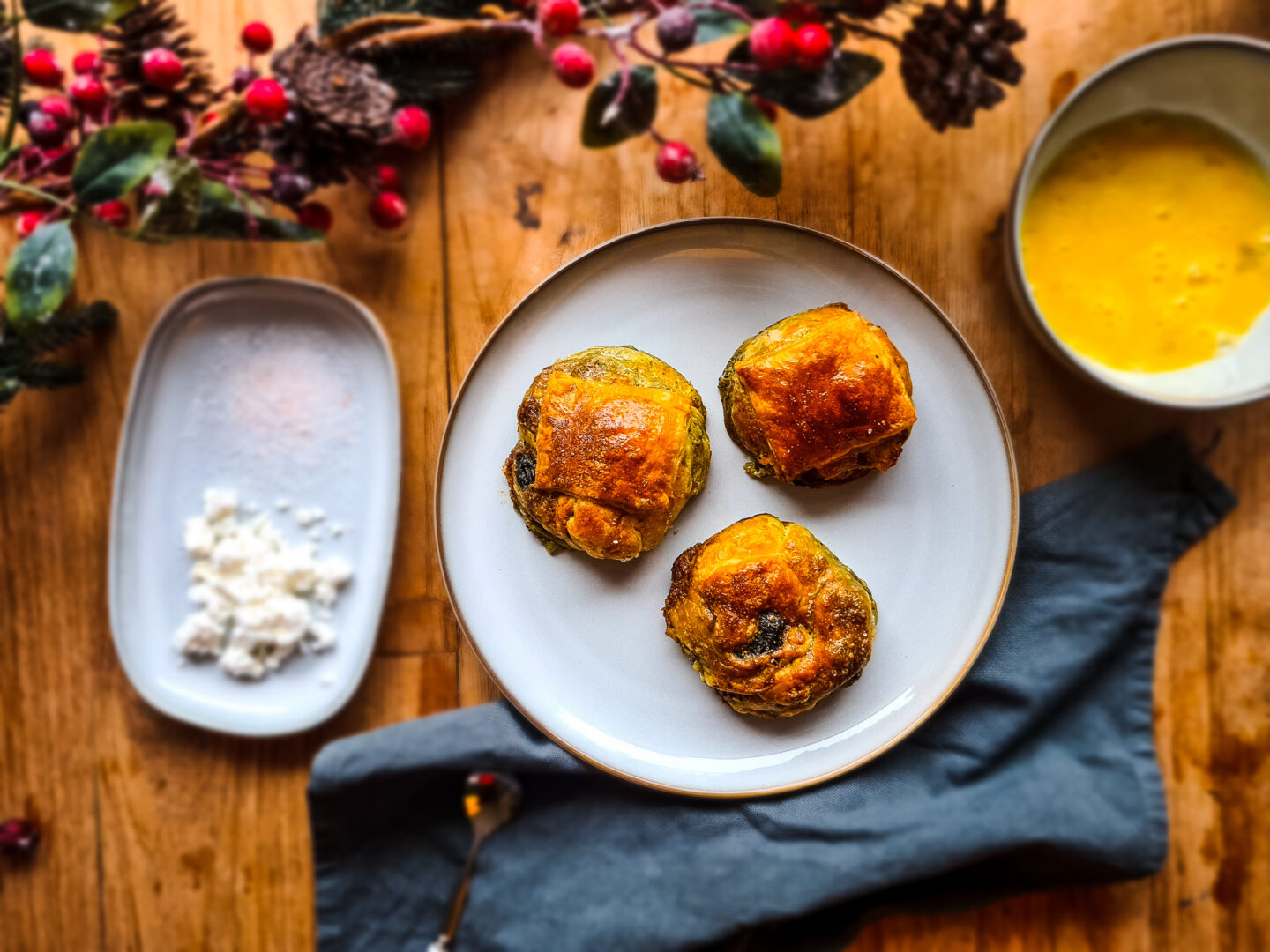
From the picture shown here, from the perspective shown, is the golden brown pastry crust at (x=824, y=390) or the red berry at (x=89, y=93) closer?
the golden brown pastry crust at (x=824, y=390)

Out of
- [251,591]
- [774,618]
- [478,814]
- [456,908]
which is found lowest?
[456,908]

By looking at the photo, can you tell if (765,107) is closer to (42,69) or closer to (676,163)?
(676,163)

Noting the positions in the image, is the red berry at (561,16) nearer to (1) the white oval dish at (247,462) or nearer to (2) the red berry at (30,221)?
(1) the white oval dish at (247,462)

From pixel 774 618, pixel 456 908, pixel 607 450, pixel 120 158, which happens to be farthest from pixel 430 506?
pixel 456 908

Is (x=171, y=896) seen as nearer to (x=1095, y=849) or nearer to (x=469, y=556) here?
(x=469, y=556)

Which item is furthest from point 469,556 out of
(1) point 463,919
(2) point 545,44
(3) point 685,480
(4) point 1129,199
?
(4) point 1129,199

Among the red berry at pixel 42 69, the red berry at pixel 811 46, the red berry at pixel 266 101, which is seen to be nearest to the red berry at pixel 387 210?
the red berry at pixel 266 101

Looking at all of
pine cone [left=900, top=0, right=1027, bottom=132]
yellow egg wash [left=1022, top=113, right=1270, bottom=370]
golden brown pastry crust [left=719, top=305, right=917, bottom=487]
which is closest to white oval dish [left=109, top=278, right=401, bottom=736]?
golden brown pastry crust [left=719, top=305, right=917, bottom=487]
